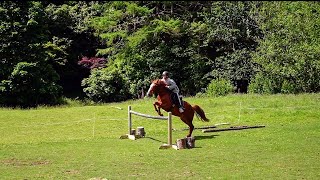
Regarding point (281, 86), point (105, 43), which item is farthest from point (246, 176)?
point (105, 43)

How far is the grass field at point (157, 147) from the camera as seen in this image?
10819 mm

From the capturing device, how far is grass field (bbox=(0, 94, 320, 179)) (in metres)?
10.8

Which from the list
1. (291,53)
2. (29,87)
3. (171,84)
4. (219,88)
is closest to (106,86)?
(29,87)

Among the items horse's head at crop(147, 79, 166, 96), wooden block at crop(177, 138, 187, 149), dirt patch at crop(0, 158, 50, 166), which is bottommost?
dirt patch at crop(0, 158, 50, 166)

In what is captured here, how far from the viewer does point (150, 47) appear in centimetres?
3806

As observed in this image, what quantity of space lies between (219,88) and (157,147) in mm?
19243

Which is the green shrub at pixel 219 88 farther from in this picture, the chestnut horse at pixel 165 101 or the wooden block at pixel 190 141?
the wooden block at pixel 190 141

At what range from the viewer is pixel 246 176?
1017cm

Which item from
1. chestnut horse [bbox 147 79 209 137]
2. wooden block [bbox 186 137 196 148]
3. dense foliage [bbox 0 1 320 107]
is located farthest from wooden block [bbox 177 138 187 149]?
dense foliage [bbox 0 1 320 107]

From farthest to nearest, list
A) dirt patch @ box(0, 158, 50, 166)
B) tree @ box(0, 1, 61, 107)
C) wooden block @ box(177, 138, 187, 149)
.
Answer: tree @ box(0, 1, 61, 107) < wooden block @ box(177, 138, 187, 149) < dirt patch @ box(0, 158, 50, 166)

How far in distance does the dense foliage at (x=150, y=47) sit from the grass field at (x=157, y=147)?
25.7 feet

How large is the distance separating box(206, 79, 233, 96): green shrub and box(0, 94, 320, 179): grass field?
814 centimetres

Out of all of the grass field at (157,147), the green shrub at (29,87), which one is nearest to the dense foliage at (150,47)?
the green shrub at (29,87)

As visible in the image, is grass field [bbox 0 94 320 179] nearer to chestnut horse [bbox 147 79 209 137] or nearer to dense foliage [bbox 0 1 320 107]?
chestnut horse [bbox 147 79 209 137]
